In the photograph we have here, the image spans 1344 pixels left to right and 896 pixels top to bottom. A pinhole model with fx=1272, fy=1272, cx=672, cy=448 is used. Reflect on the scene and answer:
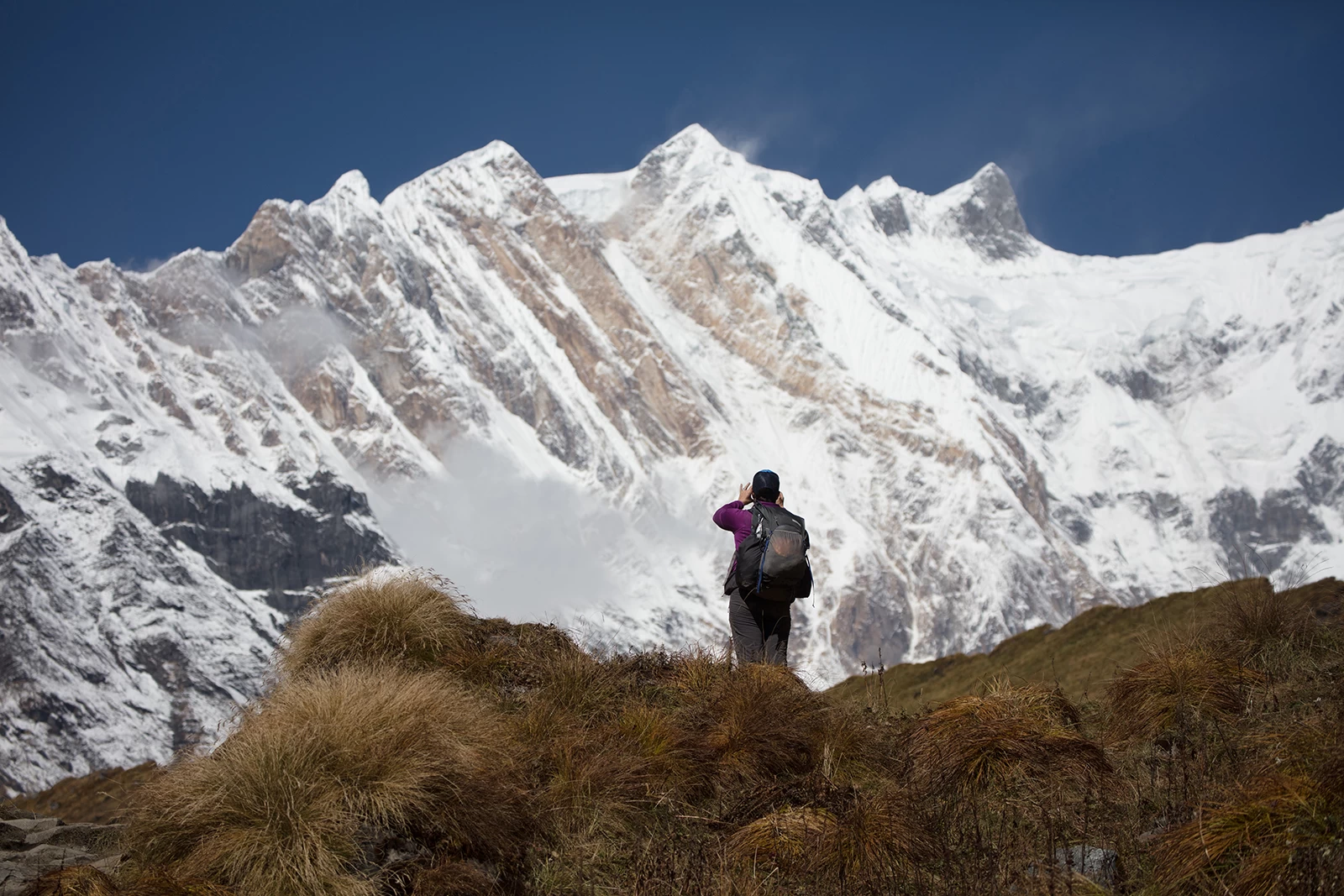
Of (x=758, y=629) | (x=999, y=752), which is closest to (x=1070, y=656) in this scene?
(x=758, y=629)

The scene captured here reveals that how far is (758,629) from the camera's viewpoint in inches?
420

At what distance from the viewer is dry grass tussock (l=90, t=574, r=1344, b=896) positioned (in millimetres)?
6344

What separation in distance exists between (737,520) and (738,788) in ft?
10.7

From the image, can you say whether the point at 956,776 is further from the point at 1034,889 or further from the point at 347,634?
the point at 347,634

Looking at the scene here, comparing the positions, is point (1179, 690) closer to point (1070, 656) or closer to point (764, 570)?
point (764, 570)

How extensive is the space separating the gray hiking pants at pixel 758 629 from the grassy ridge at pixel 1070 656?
1.73 meters

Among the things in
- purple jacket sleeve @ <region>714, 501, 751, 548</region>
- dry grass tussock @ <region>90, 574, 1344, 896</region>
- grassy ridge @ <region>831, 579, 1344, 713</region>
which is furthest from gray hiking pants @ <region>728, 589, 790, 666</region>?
grassy ridge @ <region>831, 579, 1344, 713</region>

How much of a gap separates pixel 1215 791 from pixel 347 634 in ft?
21.0

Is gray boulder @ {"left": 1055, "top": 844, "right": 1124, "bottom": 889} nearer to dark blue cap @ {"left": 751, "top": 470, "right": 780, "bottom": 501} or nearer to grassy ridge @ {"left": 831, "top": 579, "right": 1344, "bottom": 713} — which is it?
dark blue cap @ {"left": 751, "top": 470, "right": 780, "bottom": 501}

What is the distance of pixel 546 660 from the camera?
1035 centimetres

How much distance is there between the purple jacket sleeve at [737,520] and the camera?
10.9 m

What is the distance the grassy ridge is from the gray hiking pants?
1728 mm

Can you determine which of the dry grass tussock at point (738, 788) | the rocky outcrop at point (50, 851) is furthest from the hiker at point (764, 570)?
the rocky outcrop at point (50, 851)

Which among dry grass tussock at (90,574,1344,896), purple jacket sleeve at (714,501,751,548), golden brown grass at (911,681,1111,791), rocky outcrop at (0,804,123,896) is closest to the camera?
dry grass tussock at (90,574,1344,896)
